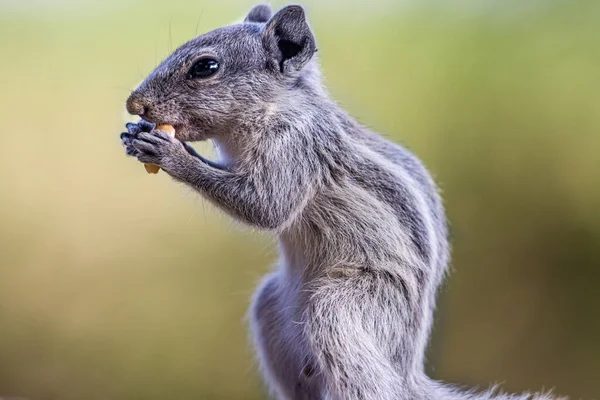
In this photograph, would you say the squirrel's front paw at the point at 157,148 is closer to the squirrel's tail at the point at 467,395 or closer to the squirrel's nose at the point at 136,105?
the squirrel's nose at the point at 136,105

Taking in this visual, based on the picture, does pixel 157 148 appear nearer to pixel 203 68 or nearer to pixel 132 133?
pixel 132 133

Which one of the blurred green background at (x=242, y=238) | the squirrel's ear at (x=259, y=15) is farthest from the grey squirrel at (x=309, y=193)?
the blurred green background at (x=242, y=238)

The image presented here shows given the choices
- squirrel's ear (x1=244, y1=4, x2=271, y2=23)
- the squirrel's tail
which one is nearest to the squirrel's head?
squirrel's ear (x1=244, y1=4, x2=271, y2=23)

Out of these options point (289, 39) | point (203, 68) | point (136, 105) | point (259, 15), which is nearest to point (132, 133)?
point (136, 105)

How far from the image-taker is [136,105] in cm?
122

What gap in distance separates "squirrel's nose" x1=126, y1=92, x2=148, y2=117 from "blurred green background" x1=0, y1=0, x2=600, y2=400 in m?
0.91

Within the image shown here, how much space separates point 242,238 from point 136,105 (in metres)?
0.99

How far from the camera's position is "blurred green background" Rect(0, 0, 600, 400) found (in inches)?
87.4

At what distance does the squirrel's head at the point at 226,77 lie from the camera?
1240 millimetres

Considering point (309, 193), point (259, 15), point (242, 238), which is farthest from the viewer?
point (242, 238)

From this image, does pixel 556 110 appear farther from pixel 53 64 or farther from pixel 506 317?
pixel 53 64

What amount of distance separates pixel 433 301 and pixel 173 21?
54.1 inches

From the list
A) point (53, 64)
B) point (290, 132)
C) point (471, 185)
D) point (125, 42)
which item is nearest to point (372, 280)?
point (290, 132)

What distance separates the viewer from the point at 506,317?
2.30 m
